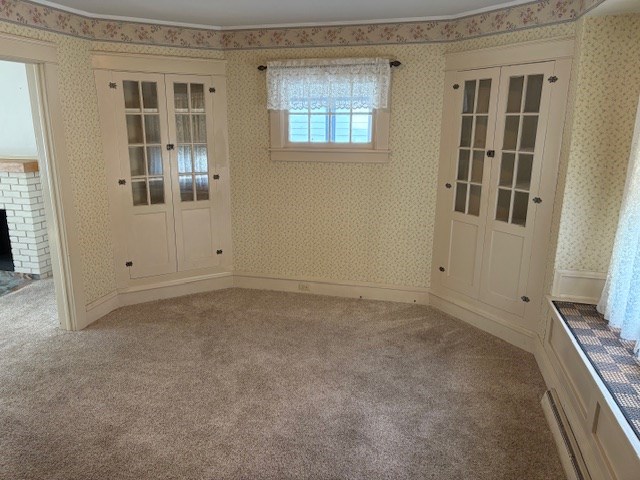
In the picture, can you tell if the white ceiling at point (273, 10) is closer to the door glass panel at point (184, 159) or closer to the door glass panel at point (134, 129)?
the door glass panel at point (134, 129)

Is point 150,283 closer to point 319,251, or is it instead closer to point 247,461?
point 319,251

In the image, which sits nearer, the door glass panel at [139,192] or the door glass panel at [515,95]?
the door glass panel at [515,95]

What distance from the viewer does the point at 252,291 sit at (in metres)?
4.78

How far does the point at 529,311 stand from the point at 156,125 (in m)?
3.53

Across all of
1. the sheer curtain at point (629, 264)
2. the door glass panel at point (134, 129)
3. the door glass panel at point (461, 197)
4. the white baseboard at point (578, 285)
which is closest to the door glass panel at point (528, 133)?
the door glass panel at point (461, 197)

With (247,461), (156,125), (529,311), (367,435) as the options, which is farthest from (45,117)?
(529,311)

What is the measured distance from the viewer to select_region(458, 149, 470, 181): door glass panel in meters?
3.87

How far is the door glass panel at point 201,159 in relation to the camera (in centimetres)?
446

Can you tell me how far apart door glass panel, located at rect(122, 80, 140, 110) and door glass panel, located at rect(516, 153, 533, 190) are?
3238mm

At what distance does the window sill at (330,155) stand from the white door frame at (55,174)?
181 cm

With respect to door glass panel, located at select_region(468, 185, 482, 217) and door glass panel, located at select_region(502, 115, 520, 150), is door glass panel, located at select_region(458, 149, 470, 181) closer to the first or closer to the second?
door glass panel, located at select_region(468, 185, 482, 217)

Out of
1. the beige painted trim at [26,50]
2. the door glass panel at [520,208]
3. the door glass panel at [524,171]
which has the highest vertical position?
the beige painted trim at [26,50]

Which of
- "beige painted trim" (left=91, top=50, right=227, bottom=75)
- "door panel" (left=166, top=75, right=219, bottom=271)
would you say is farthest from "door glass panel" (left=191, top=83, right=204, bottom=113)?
"beige painted trim" (left=91, top=50, right=227, bottom=75)

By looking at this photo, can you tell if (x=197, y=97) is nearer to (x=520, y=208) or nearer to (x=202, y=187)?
(x=202, y=187)
